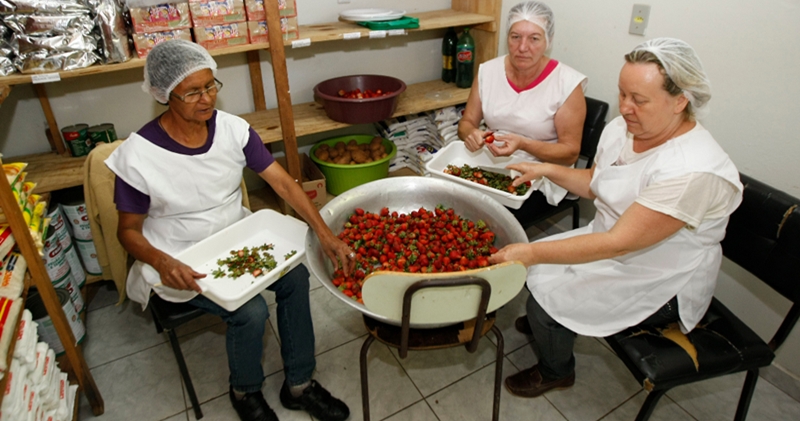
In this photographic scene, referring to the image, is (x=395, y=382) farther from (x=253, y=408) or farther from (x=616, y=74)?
(x=616, y=74)

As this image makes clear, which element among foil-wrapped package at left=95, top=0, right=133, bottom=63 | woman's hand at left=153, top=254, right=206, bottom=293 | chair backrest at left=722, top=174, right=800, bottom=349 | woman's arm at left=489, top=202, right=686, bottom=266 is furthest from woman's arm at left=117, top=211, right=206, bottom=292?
chair backrest at left=722, top=174, right=800, bottom=349

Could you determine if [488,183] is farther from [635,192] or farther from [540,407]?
[540,407]

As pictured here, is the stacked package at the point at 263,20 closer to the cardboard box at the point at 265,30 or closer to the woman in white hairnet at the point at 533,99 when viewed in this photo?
the cardboard box at the point at 265,30

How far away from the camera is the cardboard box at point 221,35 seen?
2.17 meters

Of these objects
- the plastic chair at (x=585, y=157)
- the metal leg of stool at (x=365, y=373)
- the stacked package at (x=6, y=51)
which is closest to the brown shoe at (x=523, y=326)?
the plastic chair at (x=585, y=157)

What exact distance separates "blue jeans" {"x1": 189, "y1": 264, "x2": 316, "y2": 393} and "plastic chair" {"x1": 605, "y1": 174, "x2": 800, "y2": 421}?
1.09 meters

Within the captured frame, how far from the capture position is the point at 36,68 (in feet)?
6.26

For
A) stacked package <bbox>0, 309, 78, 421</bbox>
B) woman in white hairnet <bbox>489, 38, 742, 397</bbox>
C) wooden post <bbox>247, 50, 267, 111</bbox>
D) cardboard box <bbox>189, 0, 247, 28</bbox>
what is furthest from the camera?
wooden post <bbox>247, 50, 267, 111</bbox>

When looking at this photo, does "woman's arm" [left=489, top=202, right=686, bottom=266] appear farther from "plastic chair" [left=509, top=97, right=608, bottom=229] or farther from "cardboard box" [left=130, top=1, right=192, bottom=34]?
"cardboard box" [left=130, top=1, right=192, bottom=34]

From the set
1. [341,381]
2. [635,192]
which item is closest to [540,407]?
[341,381]

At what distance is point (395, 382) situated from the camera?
203 cm

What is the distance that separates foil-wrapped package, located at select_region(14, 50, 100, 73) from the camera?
1.89 metres

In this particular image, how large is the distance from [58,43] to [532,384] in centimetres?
234

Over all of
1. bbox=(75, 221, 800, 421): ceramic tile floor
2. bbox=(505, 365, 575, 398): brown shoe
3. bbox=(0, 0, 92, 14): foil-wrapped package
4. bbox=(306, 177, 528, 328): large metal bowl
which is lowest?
bbox=(75, 221, 800, 421): ceramic tile floor
